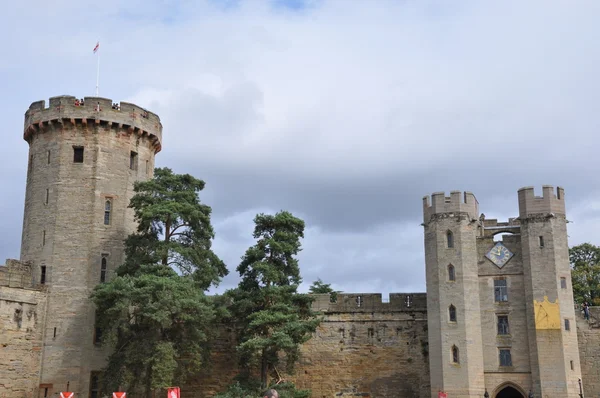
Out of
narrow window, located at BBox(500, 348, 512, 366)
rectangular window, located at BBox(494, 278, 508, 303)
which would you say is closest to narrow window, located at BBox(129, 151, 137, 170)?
rectangular window, located at BBox(494, 278, 508, 303)

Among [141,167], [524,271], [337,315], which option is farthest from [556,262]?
[141,167]

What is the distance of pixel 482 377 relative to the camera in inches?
1196

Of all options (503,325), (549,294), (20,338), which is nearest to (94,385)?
(20,338)

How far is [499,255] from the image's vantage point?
31953 millimetres

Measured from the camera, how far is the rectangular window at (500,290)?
31.6m

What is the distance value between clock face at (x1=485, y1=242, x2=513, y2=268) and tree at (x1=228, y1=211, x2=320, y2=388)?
8.28 m

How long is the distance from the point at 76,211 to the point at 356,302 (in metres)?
13.2

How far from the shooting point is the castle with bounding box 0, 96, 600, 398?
3016 cm

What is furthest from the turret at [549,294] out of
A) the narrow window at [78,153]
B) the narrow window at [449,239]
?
the narrow window at [78,153]

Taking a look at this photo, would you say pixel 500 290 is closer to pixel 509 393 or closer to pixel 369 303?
pixel 509 393

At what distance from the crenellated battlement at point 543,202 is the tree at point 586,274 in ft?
33.9

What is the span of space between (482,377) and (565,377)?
325 cm

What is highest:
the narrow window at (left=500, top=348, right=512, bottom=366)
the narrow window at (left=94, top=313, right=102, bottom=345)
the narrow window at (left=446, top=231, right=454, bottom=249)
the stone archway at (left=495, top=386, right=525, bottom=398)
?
the narrow window at (left=446, top=231, right=454, bottom=249)

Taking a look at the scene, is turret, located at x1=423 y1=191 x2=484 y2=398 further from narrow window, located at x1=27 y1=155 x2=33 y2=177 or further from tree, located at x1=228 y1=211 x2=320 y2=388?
narrow window, located at x1=27 y1=155 x2=33 y2=177
